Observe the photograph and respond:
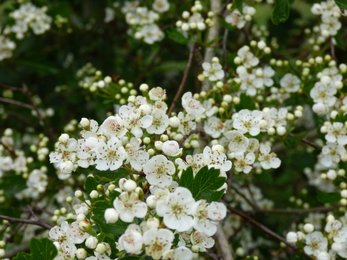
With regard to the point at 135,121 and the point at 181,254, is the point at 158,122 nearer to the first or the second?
the point at 135,121

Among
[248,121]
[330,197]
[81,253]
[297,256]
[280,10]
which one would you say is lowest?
[297,256]

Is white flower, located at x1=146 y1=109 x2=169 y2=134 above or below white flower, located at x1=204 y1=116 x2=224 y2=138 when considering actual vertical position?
above

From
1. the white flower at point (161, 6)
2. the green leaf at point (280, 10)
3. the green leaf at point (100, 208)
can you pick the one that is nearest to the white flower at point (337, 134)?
the green leaf at point (280, 10)

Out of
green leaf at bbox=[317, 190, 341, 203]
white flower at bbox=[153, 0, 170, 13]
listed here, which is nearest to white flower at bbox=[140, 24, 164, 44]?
white flower at bbox=[153, 0, 170, 13]

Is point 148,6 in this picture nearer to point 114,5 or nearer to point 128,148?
point 114,5

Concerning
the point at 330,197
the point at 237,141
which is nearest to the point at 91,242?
the point at 237,141

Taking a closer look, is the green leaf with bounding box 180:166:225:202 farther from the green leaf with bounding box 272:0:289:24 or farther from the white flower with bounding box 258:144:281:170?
the green leaf with bounding box 272:0:289:24

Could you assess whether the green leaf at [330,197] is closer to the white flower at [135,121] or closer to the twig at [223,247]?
the twig at [223,247]
